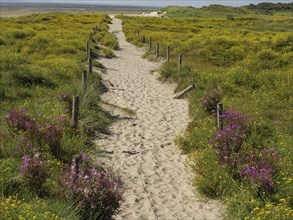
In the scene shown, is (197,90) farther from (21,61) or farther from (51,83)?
(21,61)

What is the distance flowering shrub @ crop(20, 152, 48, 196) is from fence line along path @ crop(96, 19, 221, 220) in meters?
1.43

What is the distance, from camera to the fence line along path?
657 centimetres

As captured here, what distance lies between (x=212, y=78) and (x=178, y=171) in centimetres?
903

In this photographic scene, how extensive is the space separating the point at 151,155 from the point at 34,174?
3.76 metres

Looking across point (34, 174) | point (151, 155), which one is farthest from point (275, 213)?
point (151, 155)

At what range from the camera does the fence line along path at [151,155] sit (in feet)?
21.6

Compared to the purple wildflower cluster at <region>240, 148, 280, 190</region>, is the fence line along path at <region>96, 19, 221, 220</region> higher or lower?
lower

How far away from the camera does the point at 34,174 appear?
5871 millimetres

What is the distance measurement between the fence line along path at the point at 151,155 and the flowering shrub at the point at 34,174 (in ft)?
4.69

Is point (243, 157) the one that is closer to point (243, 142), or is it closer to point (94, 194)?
point (243, 142)

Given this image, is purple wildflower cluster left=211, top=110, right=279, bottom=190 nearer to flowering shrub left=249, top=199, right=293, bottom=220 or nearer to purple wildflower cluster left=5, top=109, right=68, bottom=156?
flowering shrub left=249, top=199, right=293, bottom=220

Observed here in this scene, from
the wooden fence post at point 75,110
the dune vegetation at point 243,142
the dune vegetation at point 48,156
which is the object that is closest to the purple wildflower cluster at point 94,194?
the dune vegetation at point 48,156

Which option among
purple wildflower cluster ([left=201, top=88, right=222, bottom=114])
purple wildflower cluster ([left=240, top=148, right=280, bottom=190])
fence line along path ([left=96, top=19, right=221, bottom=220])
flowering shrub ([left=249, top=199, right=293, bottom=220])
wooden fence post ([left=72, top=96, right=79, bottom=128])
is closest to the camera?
flowering shrub ([left=249, top=199, right=293, bottom=220])

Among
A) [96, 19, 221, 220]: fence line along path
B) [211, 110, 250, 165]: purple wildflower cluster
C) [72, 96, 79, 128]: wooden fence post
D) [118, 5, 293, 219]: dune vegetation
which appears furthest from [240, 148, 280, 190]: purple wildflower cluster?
[72, 96, 79, 128]: wooden fence post
